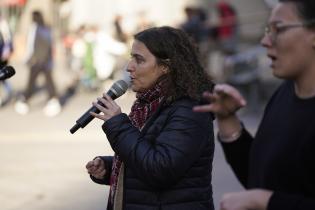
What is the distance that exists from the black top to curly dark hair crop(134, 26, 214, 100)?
0.81 m

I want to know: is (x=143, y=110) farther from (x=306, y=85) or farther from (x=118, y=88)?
(x=306, y=85)

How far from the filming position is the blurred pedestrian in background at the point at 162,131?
10.4ft

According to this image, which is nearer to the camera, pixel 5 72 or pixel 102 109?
pixel 102 109

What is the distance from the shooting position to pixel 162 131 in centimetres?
325

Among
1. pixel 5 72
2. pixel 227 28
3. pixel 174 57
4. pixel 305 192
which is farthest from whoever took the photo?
pixel 227 28

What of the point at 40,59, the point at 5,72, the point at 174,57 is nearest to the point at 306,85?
the point at 174,57

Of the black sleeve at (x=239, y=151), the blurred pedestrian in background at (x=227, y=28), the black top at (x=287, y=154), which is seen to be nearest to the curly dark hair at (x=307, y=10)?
the black top at (x=287, y=154)

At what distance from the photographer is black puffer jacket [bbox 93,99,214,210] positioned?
10.4ft

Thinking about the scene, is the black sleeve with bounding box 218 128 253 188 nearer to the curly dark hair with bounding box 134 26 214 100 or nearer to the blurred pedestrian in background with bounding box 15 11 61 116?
the curly dark hair with bounding box 134 26 214 100

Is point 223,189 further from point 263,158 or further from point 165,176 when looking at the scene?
point 263,158

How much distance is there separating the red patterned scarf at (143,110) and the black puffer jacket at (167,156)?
0.07m

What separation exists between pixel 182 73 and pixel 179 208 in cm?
58

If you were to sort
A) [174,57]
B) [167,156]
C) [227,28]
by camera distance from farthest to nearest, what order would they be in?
[227,28] < [174,57] < [167,156]

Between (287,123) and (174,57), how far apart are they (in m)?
1.04
